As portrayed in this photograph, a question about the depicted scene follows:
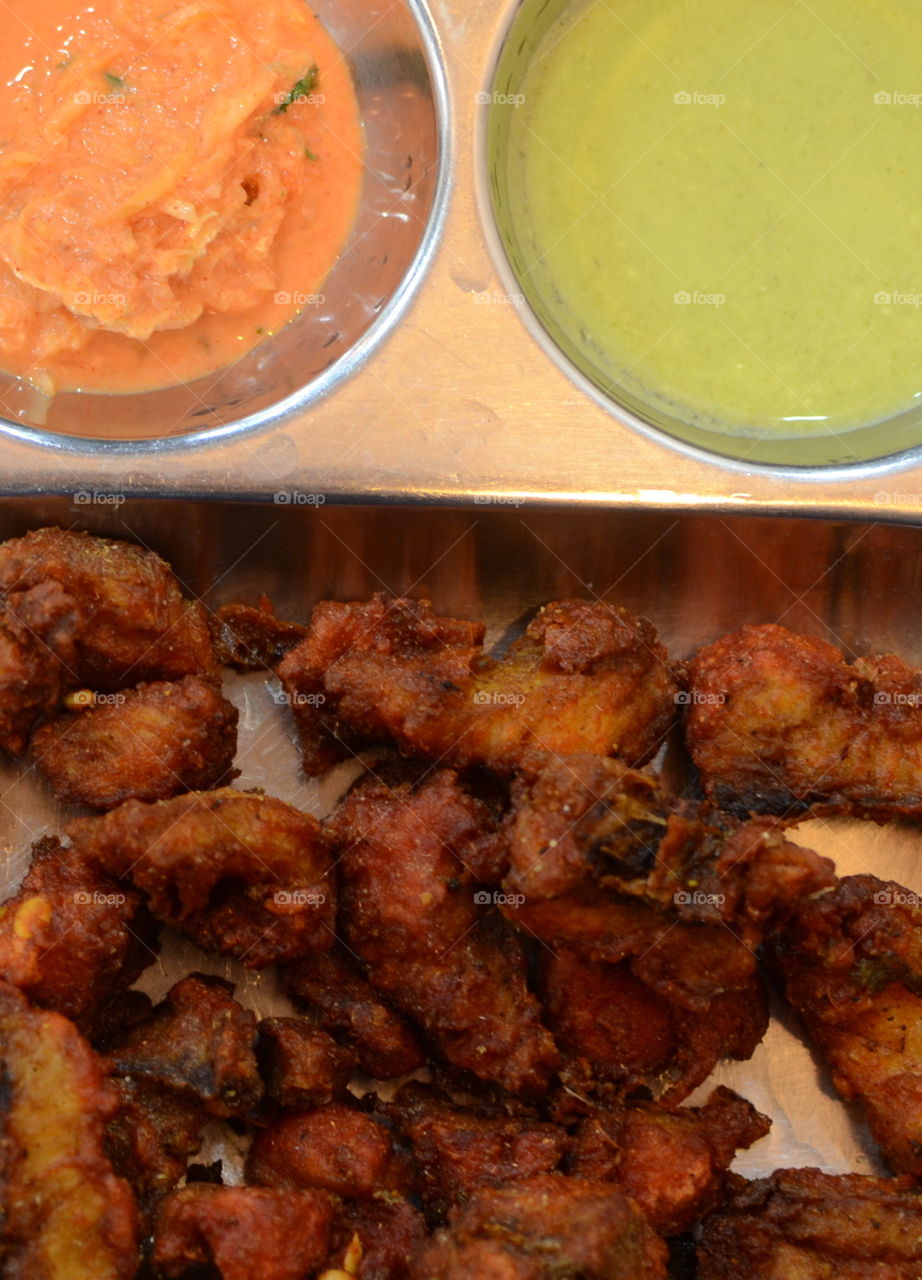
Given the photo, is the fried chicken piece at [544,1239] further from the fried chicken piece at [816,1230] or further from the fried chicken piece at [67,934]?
the fried chicken piece at [67,934]

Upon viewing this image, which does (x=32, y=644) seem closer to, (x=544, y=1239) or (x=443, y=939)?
(x=443, y=939)

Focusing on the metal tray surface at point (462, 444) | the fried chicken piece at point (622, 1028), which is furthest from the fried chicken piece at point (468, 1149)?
the metal tray surface at point (462, 444)

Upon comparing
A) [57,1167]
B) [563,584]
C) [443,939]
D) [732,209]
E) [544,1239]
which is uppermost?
[732,209]

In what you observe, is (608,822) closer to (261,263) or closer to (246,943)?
(246,943)

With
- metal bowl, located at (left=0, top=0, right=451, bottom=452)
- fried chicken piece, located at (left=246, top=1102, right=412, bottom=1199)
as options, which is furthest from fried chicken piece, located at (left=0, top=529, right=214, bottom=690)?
fried chicken piece, located at (left=246, top=1102, right=412, bottom=1199)

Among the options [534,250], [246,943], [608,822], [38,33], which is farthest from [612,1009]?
[38,33]

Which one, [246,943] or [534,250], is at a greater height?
[534,250]

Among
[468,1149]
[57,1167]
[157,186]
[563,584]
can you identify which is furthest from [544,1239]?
[157,186]
